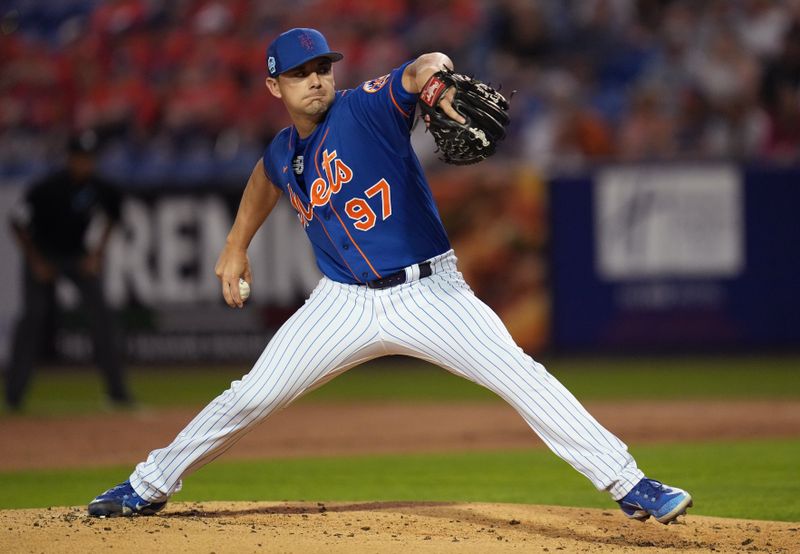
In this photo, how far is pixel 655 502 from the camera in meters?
4.35

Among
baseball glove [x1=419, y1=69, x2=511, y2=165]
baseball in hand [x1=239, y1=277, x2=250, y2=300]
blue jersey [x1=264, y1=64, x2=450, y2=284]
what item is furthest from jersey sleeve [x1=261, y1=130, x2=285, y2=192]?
baseball glove [x1=419, y1=69, x2=511, y2=165]

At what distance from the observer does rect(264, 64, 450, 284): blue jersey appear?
15.3ft

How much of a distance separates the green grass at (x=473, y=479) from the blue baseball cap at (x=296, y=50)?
222cm

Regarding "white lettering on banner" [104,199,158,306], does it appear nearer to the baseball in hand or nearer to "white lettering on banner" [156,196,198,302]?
"white lettering on banner" [156,196,198,302]

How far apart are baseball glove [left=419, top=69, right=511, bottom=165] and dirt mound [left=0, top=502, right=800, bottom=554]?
141 cm

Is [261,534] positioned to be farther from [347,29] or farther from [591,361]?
[347,29]

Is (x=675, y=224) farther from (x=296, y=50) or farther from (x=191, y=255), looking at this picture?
(x=296, y=50)

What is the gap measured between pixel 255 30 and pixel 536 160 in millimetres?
4125

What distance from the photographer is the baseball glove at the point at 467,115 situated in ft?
13.7

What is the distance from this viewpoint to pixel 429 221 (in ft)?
15.6

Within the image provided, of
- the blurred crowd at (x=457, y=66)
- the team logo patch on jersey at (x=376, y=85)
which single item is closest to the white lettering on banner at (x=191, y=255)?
the blurred crowd at (x=457, y=66)

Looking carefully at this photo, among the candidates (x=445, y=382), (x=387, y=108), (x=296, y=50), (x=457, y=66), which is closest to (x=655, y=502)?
(x=387, y=108)

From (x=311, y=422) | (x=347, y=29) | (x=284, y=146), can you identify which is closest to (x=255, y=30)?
(x=347, y=29)

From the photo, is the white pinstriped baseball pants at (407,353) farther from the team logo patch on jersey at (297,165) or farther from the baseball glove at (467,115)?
the baseball glove at (467,115)
